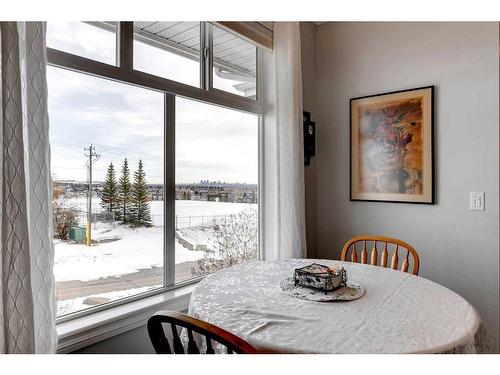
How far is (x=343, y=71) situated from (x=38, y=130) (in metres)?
2.13

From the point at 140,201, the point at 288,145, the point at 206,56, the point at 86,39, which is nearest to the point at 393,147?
the point at 288,145

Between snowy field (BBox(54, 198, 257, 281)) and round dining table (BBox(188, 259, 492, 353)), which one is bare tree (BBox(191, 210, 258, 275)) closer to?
snowy field (BBox(54, 198, 257, 281))

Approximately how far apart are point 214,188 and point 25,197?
44.3 inches

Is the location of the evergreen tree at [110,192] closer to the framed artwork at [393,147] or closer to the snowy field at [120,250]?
the snowy field at [120,250]

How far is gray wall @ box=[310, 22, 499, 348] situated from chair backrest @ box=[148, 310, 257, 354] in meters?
1.75

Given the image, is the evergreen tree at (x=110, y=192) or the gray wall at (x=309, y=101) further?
the gray wall at (x=309, y=101)

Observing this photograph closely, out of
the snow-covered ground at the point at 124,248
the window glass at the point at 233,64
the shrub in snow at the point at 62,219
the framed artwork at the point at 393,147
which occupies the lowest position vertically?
the snow-covered ground at the point at 124,248

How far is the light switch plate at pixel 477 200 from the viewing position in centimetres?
186

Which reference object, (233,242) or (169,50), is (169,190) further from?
(169,50)

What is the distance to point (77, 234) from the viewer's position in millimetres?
1374

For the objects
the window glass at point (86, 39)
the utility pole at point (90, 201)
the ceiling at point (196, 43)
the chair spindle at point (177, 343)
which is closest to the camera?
the chair spindle at point (177, 343)

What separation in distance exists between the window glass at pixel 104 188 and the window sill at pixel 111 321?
0.07 m

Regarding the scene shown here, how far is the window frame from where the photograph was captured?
4.42ft

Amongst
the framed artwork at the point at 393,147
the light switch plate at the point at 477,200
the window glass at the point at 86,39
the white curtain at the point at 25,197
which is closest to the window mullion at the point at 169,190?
the window glass at the point at 86,39
